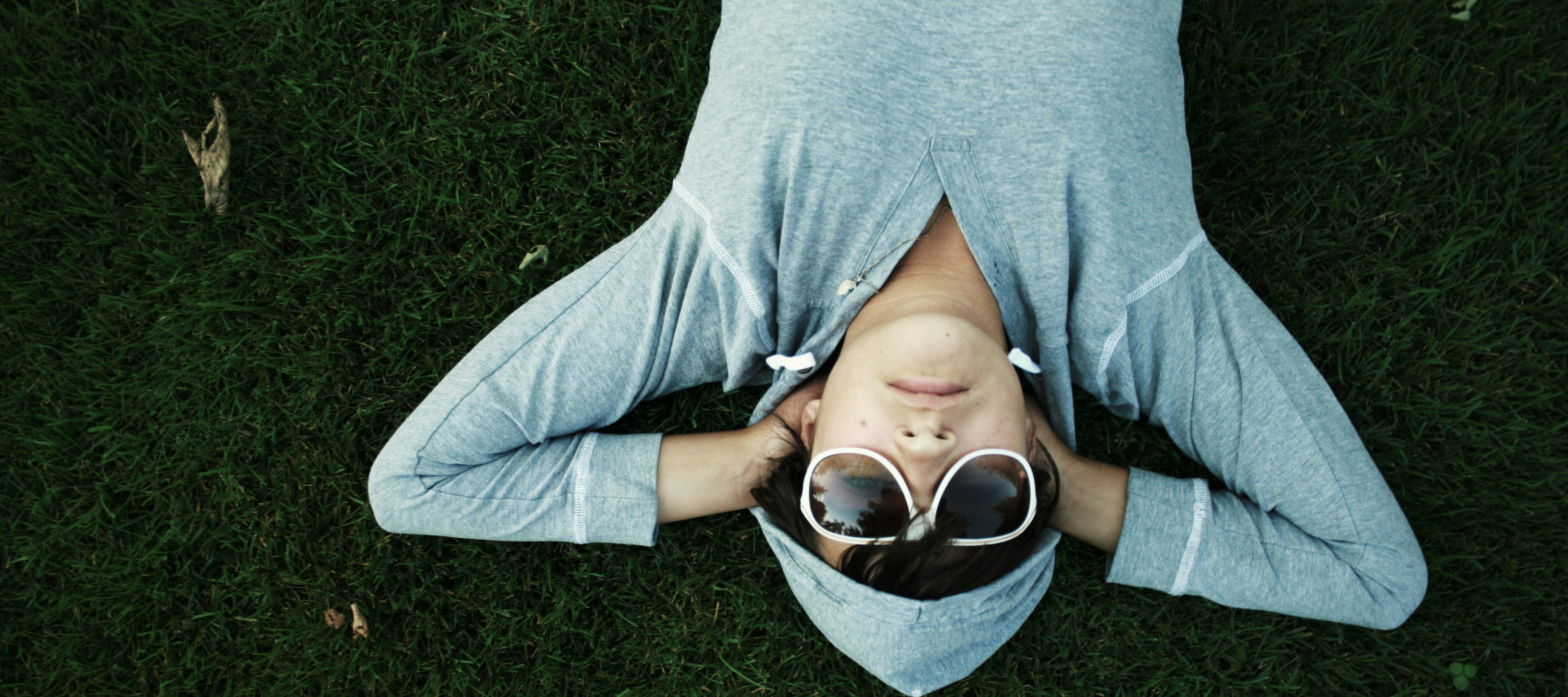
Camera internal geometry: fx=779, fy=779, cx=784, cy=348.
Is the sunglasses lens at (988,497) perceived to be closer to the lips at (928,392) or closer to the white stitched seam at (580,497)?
the lips at (928,392)

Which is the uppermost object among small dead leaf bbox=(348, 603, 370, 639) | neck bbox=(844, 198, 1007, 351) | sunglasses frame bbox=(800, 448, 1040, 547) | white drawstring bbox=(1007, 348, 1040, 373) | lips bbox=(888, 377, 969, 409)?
neck bbox=(844, 198, 1007, 351)

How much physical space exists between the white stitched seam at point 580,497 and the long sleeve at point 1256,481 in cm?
187

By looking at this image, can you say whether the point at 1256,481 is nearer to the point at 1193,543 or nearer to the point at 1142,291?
the point at 1193,543

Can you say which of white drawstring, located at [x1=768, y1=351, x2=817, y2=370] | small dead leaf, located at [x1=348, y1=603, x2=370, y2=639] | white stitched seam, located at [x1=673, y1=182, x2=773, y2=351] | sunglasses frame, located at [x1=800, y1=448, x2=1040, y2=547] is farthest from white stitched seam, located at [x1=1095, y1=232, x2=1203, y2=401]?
small dead leaf, located at [x1=348, y1=603, x2=370, y2=639]

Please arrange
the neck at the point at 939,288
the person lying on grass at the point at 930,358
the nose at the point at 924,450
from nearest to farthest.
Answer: the nose at the point at 924,450
the person lying on grass at the point at 930,358
the neck at the point at 939,288

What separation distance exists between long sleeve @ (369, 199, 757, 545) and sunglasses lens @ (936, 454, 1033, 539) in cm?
87

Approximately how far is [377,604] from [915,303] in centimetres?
260

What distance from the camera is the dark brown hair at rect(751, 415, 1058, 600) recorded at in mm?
2262

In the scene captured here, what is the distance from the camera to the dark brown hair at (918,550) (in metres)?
2.26

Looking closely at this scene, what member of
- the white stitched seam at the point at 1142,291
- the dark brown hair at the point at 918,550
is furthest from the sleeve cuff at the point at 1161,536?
the white stitched seam at the point at 1142,291

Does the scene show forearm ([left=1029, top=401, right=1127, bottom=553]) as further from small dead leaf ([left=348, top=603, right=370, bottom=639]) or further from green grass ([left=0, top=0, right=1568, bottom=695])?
small dead leaf ([left=348, top=603, right=370, bottom=639])

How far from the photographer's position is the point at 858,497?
2.27 meters

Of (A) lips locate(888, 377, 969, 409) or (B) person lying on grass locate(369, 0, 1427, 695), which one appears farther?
(B) person lying on grass locate(369, 0, 1427, 695)

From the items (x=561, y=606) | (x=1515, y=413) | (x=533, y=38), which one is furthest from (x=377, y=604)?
(x=1515, y=413)
